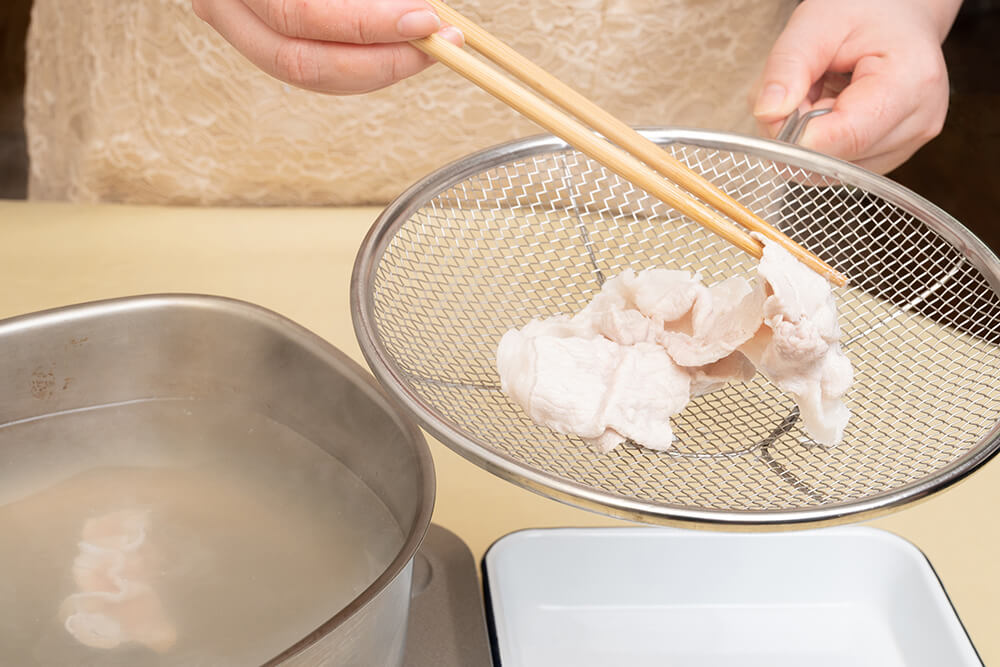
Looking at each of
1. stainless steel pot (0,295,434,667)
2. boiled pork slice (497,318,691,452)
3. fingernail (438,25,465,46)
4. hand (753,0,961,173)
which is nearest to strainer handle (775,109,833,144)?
Result: hand (753,0,961,173)

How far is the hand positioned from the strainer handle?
1cm

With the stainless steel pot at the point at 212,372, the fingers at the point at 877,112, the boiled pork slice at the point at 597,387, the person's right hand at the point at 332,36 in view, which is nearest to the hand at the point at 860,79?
the fingers at the point at 877,112

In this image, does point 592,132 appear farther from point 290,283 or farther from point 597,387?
point 290,283

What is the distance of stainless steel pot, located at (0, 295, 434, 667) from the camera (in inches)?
36.0

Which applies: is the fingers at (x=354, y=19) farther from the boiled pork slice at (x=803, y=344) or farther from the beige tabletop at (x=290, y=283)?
the beige tabletop at (x=290, y=283)

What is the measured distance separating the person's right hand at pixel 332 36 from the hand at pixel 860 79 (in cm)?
49

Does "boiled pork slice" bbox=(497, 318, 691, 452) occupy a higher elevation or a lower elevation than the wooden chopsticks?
lower

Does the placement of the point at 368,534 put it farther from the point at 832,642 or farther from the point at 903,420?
the point at 903,420

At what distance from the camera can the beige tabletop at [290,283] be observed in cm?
107

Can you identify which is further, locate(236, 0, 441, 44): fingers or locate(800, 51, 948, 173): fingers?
locate(800, 51, 948, 173): fingers

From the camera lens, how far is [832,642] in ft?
3.23

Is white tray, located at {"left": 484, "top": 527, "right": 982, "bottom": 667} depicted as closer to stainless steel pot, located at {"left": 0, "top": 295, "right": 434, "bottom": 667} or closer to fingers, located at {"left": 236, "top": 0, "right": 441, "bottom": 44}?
stainless steel pot, located at {"left": 0, "top": 295, "right": 434, "bottom": 667}

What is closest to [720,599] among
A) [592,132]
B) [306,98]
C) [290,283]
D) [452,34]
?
[592,132]

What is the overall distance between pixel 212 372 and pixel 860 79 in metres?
0.84
